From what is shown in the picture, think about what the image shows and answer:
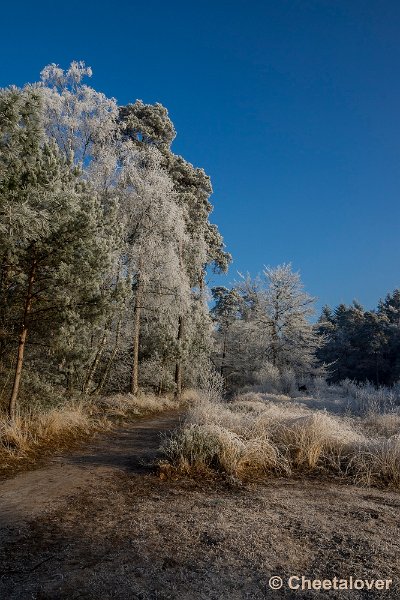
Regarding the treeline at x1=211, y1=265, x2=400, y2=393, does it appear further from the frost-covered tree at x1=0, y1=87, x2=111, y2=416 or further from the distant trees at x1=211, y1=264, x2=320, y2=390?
the frost-covered tree at x1=0, y1=87, x2=111, y2=416

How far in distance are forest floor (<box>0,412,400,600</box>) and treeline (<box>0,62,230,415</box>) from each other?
3.79 metres

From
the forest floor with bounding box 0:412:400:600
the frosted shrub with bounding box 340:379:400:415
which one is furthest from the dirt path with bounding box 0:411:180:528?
the frosted shrub with bounding box 340:379:400:415

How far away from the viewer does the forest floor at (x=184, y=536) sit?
3088 mm

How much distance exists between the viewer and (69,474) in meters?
Answer: 6.36

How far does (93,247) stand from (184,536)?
233 inches

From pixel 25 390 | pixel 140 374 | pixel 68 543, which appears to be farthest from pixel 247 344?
pixel 68 543

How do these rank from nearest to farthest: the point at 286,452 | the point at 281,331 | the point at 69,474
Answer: the point at 69,474 → the point at 286,452 → the point at 281,331

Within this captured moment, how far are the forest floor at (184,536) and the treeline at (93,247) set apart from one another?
379 centimetres

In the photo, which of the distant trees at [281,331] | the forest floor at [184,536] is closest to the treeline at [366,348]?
the distant trees at [281,331]

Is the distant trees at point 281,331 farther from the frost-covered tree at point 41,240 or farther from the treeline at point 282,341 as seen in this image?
the frost-covered tree at point 41,240

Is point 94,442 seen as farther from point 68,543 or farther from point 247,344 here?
point 247,344

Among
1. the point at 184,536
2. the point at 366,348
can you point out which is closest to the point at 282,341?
the point at 366,348

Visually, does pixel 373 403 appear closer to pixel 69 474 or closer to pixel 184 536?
pixel 69 474

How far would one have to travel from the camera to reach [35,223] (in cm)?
690
